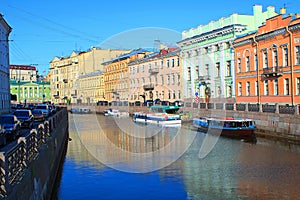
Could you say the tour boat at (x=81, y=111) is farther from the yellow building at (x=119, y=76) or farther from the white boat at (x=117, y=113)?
the white boat at (x=117, y=113)

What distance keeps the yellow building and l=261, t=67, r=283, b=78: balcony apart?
42041 millimetres

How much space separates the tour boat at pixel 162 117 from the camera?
154 feet

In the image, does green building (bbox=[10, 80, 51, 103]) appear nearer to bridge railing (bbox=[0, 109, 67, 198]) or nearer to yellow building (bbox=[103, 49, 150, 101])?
yellow building (bbox=[103, 49, 150, 101])

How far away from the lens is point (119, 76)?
83.3m

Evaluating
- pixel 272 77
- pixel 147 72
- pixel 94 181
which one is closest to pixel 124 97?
pixel 147 72

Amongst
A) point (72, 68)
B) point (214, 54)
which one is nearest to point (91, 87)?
point (72, 68)

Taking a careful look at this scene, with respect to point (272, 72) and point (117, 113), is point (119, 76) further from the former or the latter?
point (272, 72)

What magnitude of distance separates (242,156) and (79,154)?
1061 cm

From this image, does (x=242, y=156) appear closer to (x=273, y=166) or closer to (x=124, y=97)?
(x=273, y=166)

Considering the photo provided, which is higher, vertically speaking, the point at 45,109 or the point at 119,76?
the point at 119,76

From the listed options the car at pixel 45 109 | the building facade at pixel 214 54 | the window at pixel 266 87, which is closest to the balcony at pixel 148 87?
the building facade at pixel 214 54

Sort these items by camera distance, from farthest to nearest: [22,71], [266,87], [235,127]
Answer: [22,71] → [266,87] → [235,127]

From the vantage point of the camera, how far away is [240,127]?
106 ft

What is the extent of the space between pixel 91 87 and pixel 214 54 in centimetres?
5601
